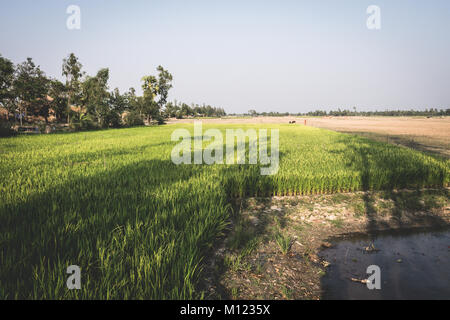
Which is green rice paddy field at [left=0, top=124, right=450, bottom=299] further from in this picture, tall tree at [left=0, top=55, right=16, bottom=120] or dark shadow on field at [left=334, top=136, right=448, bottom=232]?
tall tree at [left=0, top=55, right=16, bottom=120]

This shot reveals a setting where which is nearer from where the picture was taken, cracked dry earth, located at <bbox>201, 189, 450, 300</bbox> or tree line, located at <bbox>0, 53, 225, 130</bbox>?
cracked dry earth, located at <bbox>201, 189, 450, 300</bbox>

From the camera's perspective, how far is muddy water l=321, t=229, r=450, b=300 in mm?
2373

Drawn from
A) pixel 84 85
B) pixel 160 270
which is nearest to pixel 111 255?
pixel 160 270

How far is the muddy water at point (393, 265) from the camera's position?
2373 mm

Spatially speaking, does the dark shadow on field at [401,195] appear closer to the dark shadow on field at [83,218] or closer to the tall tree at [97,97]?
the dark shadow on field at [83,218]

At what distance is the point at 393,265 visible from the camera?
112 inches

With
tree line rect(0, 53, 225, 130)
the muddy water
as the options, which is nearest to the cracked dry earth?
the muddy water

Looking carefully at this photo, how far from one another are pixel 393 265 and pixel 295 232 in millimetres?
1322

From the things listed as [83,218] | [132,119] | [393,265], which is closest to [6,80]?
[132,119]

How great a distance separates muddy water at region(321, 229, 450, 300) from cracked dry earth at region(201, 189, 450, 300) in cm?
18

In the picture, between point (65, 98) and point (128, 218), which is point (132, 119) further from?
point (128, 218)

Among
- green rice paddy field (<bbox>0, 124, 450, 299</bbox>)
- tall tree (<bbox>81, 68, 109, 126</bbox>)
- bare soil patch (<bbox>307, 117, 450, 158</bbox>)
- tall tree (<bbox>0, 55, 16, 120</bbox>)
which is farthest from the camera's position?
tall tree (<bbox>81, 68, 109, 126</bbox>)

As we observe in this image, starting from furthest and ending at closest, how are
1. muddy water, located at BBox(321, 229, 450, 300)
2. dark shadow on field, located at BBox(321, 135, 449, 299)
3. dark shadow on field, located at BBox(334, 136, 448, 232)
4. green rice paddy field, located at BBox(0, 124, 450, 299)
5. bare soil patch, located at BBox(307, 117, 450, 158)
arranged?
bare soil patch, located at BBox(307, 117, 450, 158) < dark shadow on field, located at BBox(334, 136, 448, 232) < dark shadow on field, located at BBox(321, 135, 449, 299) < muddy water, located at BBox(321, 229, 450, 300) < green rice paddy field, located at BBox(0, 124, 450, 299)

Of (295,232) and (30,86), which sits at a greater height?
(30,86)
